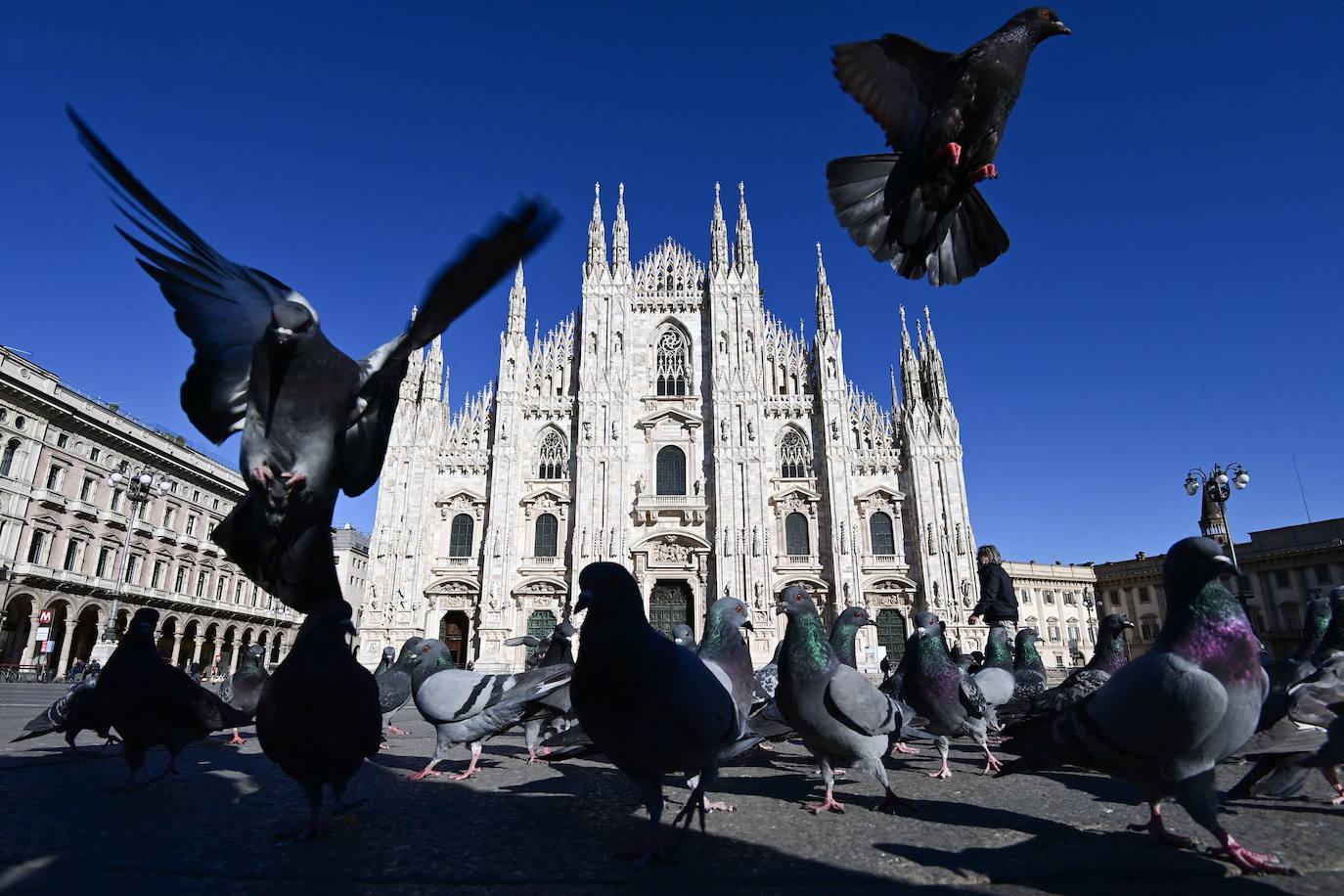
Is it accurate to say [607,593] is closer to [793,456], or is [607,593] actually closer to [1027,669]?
[1027,669]

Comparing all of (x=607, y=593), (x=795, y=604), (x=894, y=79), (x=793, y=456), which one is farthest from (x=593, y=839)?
(x=793, y=456)

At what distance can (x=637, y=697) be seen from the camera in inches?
122

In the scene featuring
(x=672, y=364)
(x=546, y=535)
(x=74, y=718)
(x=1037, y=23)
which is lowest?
(x=74, y=718)

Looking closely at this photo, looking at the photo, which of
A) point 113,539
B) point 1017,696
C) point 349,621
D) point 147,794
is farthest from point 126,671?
point 113,539

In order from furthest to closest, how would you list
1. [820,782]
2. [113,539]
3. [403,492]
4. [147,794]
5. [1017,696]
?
[113,539] → [403,492] → [1017,696] → [820,782] → [147,794]

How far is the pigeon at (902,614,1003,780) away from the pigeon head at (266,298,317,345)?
17.0 feet

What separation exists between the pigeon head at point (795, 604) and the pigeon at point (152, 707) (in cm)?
368

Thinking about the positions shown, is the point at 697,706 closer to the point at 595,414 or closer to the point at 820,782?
the point at 820,782

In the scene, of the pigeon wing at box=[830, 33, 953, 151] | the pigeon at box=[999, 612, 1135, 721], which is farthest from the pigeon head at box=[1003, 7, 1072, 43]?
the pigeon at box=[999, 612, 1135, 721]

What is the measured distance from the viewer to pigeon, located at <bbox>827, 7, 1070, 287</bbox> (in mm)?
3078

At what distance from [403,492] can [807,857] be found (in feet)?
90.6

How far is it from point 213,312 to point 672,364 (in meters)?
28.5

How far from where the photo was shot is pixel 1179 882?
2598mm

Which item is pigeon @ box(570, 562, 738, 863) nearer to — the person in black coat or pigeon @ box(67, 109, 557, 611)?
pigeon @ box(67, 109, 557, 611)
